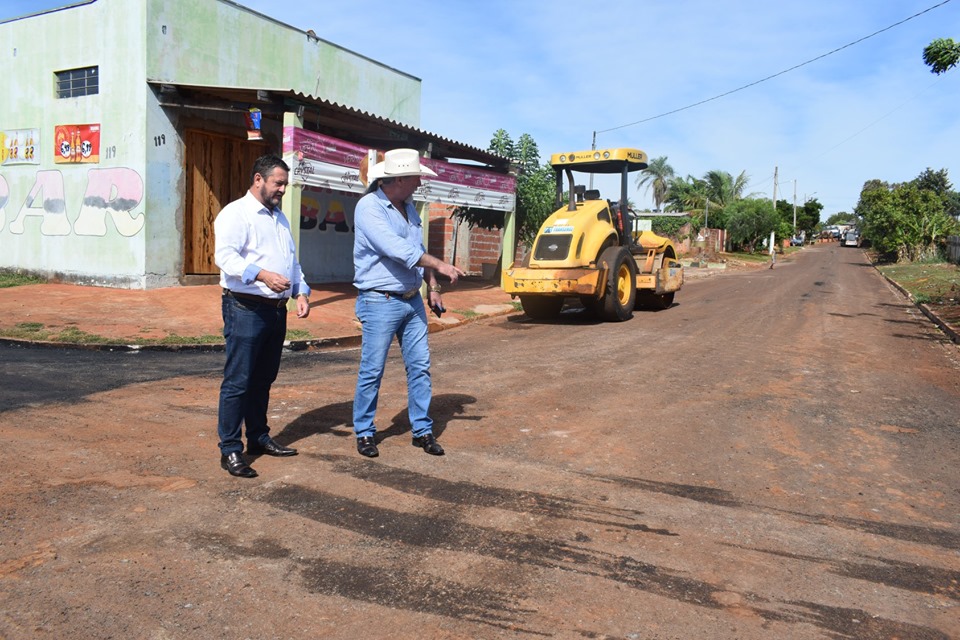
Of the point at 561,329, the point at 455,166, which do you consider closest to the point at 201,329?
the point at 561,329

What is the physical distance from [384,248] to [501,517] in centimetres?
184

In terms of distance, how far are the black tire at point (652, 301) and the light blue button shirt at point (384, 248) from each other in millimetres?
10535

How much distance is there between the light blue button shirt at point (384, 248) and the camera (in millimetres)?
4711

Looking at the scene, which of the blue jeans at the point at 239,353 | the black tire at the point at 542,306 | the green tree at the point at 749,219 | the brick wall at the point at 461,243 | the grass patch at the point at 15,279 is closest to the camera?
the blue jeans at the point at 239,353

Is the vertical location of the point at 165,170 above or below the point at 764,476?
above

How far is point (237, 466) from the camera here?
436cm

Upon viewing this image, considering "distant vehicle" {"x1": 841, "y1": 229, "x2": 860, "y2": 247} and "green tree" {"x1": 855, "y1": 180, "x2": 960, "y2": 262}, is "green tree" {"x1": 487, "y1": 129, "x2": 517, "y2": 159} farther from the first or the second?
"distant vehicle" {"x1": 841, "y1": 229, "x2": 860, "y2": 247}

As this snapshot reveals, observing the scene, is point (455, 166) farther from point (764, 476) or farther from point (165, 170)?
point (764, 476)

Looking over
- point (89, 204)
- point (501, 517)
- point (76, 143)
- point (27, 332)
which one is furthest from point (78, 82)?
point (501, 517)

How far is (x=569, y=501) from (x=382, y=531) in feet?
3.54

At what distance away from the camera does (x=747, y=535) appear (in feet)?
12.2

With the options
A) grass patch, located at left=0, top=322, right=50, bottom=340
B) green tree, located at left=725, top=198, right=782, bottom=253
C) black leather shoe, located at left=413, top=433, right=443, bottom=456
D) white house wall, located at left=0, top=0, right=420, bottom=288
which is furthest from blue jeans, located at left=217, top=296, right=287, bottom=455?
green tree, located at left=725, top=198, right=782, bottom=253

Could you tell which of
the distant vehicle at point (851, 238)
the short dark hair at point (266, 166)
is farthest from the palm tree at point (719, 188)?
the short dark hair at point (266, 166)

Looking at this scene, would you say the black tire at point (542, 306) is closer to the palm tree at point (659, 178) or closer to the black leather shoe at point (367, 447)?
the black leather shoe at point (367, 447)
